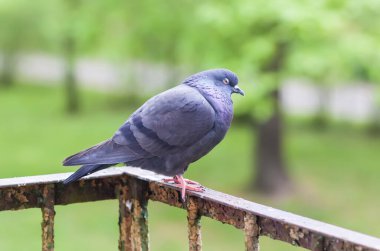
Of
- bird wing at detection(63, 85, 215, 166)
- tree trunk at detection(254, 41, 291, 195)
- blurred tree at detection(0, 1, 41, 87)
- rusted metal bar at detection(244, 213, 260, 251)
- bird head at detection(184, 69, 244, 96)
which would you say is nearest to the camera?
rusted metal bar at detection(244, 213, 260, 251)

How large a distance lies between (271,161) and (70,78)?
27.4 ft

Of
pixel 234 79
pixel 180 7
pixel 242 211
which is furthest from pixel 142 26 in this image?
pixel 242 211

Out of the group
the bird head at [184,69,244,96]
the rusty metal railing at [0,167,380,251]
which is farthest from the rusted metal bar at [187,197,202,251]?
the bird head at [184,69,244,96]

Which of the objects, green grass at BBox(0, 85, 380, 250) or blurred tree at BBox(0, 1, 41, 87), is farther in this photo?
blurred tree at BBox(0, 1, 41, 87)

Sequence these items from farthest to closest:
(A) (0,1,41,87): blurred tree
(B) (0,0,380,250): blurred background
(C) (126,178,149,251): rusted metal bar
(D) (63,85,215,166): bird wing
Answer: (A) (0,1,41,87): blurred tree < (B) (0,0,380,250): blurred background < (D) (63,85,215,166): bird wing < (C) (126,178,149,251): rusted metal bar

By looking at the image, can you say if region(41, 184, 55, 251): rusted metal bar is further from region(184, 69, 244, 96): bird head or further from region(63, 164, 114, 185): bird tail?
region(184, 69, 244, 96): bird head

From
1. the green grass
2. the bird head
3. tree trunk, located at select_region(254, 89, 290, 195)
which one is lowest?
the green grass

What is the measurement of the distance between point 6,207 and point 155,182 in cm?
49

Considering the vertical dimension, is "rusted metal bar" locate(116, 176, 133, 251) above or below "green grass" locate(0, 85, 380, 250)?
above

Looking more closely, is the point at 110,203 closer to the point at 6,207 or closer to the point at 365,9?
the point at 365,9

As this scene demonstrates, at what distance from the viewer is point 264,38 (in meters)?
9.02

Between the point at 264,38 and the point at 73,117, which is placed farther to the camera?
the point at 73,117

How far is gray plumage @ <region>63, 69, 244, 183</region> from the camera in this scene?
101 inches

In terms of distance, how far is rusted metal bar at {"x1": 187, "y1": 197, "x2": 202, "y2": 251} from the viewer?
210cm
